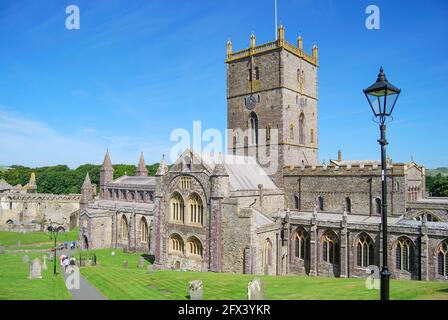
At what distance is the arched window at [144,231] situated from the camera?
156 feet

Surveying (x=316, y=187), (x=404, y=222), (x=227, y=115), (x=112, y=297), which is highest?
(x=227, y=115)

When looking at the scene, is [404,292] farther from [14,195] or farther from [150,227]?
[14,195]

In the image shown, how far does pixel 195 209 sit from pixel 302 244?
34.2ft

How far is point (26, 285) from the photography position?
22906mm

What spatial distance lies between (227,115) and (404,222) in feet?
75.9

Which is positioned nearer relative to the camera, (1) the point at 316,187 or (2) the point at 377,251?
(2) the point at 377,251

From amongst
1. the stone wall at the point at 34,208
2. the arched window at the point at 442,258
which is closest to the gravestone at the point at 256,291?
the arched window at the point at 442,258

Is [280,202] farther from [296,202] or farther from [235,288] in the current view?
[235,288]

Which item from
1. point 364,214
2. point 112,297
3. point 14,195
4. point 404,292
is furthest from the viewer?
point 14,195

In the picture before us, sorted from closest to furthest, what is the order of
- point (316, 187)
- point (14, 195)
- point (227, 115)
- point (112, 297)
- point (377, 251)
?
point (112, 297)
point (377, 251)
point (316, 187)
point (227, 115)
point (14, 195)

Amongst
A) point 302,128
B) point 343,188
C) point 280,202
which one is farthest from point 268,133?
point 343,188

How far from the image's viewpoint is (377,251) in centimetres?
2930

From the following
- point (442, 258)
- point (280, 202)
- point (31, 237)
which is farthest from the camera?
point (31, 237)
